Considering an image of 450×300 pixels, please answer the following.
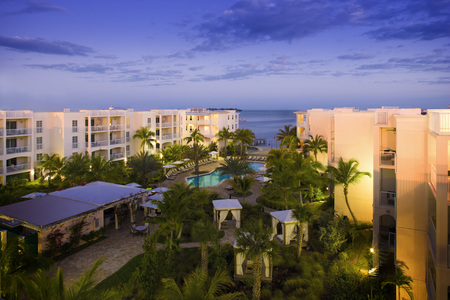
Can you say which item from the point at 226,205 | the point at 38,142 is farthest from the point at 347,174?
the point at 38,142

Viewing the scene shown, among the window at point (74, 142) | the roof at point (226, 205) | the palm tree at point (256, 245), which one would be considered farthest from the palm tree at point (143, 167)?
the palm tree at point (256, 245)

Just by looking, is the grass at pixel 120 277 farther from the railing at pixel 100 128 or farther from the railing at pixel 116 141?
the railing at pixel 116 141

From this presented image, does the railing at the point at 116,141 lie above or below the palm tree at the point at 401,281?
above

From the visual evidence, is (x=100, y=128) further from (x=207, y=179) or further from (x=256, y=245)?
(x=256, y=245)

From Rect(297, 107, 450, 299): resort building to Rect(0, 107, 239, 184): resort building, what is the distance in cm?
2719

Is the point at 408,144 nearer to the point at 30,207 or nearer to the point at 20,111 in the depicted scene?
the point at 30,207

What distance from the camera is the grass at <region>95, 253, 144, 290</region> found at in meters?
12.4

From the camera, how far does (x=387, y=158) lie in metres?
14.8

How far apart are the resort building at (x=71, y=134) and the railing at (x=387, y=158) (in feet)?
95.3

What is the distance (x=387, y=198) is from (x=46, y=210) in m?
16.3

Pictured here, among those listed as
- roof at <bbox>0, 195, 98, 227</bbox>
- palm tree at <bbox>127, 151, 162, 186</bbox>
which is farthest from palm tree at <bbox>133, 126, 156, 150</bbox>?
roof at <bbox>0, 195, 98, 227</bbox>

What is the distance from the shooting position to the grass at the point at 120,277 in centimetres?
1238

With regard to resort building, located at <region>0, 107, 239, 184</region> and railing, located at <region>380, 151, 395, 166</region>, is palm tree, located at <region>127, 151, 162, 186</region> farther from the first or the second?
railing, located at <region>380, 151, 395, 166</region>

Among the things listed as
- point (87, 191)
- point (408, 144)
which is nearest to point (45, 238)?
point (87, 191)
